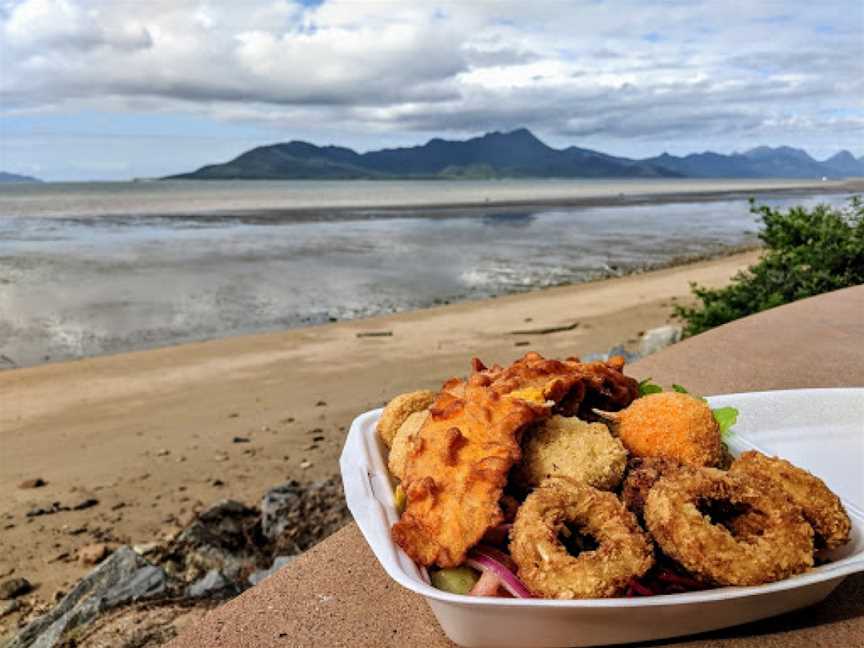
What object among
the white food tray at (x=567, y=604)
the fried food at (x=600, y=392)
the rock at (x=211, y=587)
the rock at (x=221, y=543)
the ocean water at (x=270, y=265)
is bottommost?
the ocean water at (x=270, y=265)

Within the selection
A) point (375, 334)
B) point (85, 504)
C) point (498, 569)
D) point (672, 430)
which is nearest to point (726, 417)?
point (672, 430)

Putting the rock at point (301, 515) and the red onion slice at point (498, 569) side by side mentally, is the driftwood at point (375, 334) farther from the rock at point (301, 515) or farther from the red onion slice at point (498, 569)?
the red onion slice at point (498, 569)

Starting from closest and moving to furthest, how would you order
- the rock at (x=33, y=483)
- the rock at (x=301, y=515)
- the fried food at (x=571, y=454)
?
1. the fried food at (x=571, y=454)
2. the rock at (x=301, y=515)
3. the rock at (x=33, y=483)

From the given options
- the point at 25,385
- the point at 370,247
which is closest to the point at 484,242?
the point at 370,247

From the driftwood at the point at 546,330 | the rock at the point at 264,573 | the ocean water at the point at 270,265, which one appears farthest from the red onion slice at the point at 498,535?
the driftwood at the point at 546,330

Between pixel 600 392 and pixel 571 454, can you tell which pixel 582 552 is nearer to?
pixel 571 454

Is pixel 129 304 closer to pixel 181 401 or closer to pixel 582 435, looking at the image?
pixel 181 401

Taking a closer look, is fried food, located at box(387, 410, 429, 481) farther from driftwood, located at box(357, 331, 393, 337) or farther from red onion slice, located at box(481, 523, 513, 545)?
driftwood, located at box(357, 331, 393, 337)
